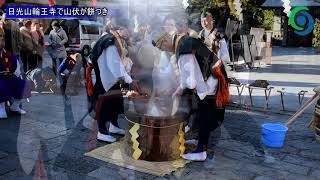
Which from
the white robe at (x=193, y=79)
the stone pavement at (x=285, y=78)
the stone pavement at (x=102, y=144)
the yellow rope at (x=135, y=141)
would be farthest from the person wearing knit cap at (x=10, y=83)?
A: the stone pavement at (x=285, y=78)

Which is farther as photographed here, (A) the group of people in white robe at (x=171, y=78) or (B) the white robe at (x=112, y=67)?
(B) the white robe at (x=112, y=67)

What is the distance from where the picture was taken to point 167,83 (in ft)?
17.9

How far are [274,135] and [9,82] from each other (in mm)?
5066

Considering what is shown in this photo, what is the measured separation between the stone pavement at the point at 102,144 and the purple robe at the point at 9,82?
0.44m

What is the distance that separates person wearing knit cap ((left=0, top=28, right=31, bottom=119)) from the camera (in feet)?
23.1

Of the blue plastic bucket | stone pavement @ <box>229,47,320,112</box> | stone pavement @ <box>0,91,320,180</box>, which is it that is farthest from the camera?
Answer: stone pavement @ <box>229,47,320,112</box>

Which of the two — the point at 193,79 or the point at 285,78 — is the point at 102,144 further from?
the point at 285,78

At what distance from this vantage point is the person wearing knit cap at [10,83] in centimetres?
704

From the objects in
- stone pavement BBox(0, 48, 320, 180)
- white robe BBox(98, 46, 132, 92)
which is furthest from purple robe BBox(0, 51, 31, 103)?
white robe BBox(98, 46, 132, 92)

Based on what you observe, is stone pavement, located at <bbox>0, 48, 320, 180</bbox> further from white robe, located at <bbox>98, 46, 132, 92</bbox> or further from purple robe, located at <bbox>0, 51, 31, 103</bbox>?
white robe, located at <bbox>98, 46, 132, 92</bbox>

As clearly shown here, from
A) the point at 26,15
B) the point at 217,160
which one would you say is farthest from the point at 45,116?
the point at 26,15

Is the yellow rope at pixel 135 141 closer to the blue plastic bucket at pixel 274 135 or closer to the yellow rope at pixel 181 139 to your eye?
the yellow rope at pixel 181 139

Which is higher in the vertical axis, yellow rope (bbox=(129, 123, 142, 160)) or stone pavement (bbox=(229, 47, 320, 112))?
stone pavement (bbox=(229, 47, 320, 112))

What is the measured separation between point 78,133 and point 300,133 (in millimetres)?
3928
